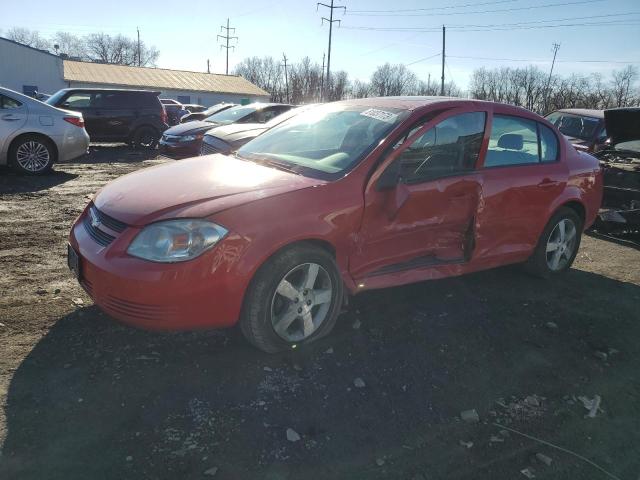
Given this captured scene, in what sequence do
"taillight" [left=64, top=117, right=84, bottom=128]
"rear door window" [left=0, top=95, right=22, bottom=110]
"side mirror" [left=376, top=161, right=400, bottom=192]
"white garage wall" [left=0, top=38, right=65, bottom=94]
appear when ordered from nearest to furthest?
"side mirror" [left=376, top=161, right=400, bottom=192]
"rear door window" [left=0, top=95, right=22, bottom=110]
"taillight" [left=64, top=117, right=84, bottom=128]
"white garage wall" [left=0, top=38, right=65, bottom=94]

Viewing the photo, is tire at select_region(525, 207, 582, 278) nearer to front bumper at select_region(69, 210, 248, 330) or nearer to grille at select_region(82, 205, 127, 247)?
front bumper at select_region(69, 210, 248, 330)

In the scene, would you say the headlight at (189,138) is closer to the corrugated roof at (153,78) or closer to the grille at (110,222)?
the grille at (110,222)

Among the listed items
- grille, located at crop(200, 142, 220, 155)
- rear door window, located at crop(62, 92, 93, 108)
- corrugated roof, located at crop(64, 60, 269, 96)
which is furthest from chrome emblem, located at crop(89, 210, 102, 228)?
corrugated roof, located at crop(64, 60, 269, 96)

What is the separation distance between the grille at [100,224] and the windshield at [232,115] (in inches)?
341

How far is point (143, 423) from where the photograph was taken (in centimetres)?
242

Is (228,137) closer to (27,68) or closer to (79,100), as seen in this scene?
(79,100)

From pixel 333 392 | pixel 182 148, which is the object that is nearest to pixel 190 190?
pixel 333 392

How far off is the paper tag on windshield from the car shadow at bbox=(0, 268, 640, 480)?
57.3 inches

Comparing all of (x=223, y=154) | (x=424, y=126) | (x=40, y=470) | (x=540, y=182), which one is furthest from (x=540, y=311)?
(x=40, y=470)

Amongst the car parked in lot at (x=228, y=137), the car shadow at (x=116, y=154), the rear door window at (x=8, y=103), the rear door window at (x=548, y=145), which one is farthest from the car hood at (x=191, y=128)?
the rear door window at (x=548, y=145)

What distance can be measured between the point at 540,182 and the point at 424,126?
4.94 ft

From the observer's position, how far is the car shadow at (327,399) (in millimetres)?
2234

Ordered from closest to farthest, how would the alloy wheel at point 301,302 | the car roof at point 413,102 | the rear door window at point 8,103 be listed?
the alloy wheel at point 301,302, the car roof at point 413,102, the rear door window at point 8,103

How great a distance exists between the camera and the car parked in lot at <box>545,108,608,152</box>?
10039mm
